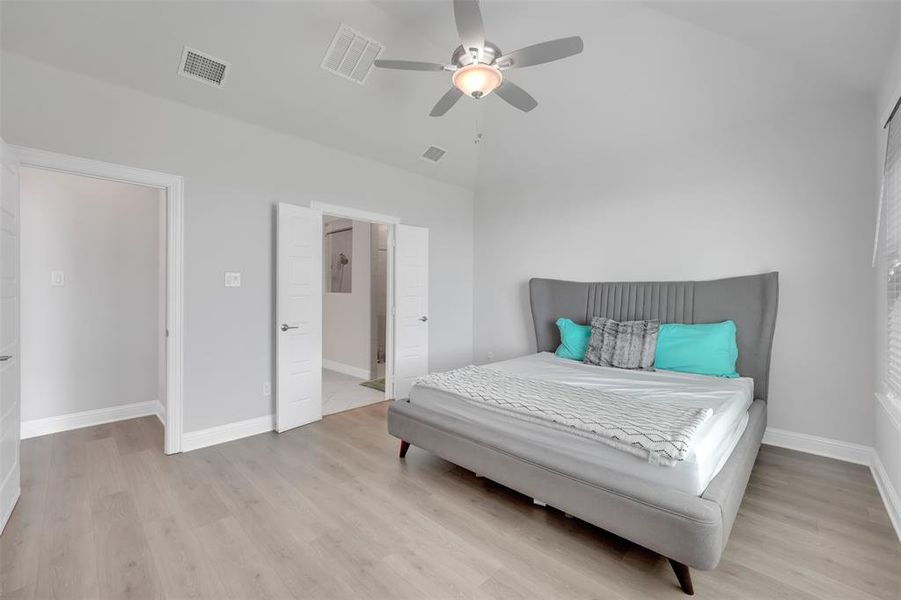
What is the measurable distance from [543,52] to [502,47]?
1262 millimetres

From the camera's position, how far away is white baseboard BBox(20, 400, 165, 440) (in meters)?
3.30

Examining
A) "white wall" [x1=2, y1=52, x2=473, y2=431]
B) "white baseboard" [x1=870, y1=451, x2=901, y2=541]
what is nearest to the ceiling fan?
"white wall" [x1=2, y1=52, x2=473, y2=431]

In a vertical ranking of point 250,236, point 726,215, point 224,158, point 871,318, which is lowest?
point 871,318

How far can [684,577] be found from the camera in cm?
163

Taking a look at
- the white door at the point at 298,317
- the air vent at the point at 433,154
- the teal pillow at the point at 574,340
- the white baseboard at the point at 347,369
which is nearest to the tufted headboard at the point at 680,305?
the teal pillow at the point at 574,340

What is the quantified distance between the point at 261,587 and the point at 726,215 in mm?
4199

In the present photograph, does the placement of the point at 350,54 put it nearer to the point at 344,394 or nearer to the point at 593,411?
the point at 593,411

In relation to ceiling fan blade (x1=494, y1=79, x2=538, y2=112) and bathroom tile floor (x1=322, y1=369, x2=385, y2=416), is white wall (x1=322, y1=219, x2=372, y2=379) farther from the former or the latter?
ceiling fan blade (x1=494, y1=79, x2=538, y2=112)

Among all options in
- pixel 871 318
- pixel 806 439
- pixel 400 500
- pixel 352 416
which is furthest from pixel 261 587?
pixel 871 318

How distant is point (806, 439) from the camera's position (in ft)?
10.0

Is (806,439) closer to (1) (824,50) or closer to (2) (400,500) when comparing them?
(1) (824,50)

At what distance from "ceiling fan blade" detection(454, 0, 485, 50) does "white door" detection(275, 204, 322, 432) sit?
2.15 meters

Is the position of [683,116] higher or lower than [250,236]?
higher

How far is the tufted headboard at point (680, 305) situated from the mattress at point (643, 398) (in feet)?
1.13
